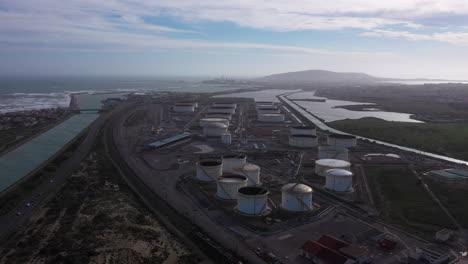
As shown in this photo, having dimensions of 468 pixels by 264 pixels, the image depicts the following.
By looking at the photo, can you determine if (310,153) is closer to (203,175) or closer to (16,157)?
(203,175)

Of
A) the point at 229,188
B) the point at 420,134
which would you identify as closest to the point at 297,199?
the point at 229,188

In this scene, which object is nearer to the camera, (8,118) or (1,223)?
(1,223)

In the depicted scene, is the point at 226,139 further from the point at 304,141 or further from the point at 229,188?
the point at 229,188

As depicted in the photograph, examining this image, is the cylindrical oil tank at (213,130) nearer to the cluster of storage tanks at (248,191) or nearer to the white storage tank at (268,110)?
the cluster of storage tanks at (248,191)

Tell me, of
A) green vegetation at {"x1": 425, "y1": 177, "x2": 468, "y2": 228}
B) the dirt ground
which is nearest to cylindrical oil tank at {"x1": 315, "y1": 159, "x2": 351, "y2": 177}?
green vegetation at {"x1": 425, "y1": 177, "x2": 468, "y2": 228}

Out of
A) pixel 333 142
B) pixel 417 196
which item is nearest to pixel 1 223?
pixel 417 196

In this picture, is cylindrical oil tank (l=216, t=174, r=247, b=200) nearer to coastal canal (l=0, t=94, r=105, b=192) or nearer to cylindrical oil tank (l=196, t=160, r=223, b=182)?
cylindrical oil tank (l=196, t=160, r=223, b=182)

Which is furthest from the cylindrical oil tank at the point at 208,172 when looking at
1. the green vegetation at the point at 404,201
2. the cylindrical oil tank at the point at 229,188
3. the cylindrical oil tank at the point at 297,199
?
the green vegetation at the point at 404,201
